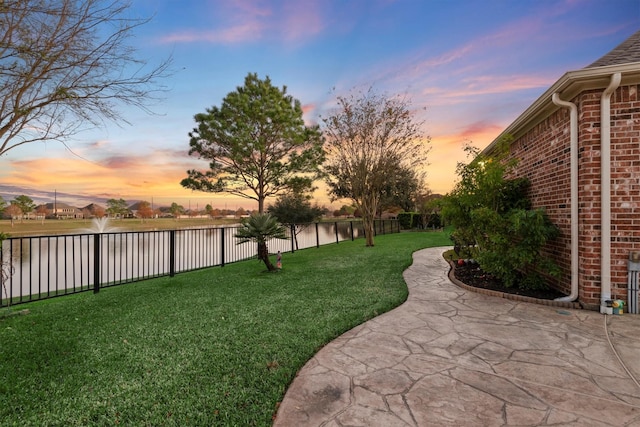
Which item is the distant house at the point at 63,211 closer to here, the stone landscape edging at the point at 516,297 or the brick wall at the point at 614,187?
the stone landscape edging at the point at 516,297

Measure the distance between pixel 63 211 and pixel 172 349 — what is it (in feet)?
43.9

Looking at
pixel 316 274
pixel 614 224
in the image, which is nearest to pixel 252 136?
pixel 316 274

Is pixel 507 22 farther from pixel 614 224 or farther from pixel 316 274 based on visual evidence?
pixel 316 274

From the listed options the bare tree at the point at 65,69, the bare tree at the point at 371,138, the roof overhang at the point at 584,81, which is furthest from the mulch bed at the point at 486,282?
the bare tree at the point at 65,69

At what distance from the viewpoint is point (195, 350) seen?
239cm

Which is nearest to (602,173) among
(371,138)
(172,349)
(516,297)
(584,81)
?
(584,81)

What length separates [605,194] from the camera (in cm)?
316

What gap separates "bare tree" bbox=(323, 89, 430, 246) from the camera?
1055cm

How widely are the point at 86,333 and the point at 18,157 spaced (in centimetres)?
249

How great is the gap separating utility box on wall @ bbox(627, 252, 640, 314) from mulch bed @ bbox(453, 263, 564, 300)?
655mm

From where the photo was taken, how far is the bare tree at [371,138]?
34.6ft

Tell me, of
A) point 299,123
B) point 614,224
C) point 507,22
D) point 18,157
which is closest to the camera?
point 614,224

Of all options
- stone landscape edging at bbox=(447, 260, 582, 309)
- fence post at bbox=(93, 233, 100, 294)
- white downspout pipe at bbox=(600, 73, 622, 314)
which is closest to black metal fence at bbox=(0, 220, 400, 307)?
fence post at bbox=(93, 233, 100, 294)

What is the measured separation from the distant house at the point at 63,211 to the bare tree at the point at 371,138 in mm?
10434
